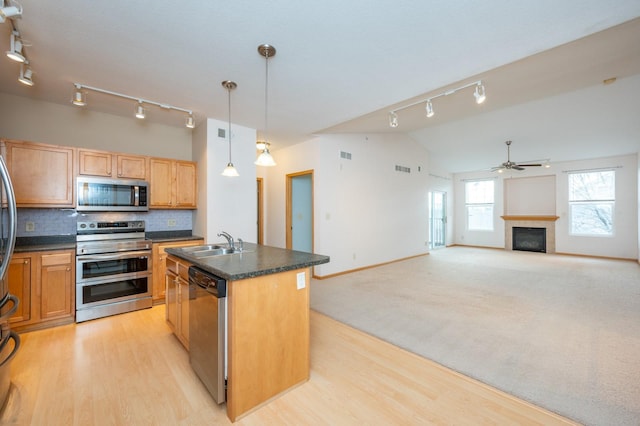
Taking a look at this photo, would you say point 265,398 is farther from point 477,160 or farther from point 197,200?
point 477,160

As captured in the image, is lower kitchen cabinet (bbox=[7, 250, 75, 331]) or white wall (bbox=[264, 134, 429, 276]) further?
white wall (bbox=[264, 134, 429, 276])

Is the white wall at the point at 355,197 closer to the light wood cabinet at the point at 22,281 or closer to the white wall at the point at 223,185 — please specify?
the white wall at the point at 223,185

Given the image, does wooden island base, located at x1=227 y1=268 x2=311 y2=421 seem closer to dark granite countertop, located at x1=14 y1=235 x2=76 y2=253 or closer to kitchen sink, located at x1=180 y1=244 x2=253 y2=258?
kitchen sink, located at x1=180 y1=244 x2=253 y2=258

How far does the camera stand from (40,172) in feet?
10.2

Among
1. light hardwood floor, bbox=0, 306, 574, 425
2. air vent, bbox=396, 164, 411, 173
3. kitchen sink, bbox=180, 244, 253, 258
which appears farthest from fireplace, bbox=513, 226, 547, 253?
kitchen sink, bbox=180, 244, 253, 258

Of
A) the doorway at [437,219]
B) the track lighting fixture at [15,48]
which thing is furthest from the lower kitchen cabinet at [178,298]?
the doorway at [437,219]

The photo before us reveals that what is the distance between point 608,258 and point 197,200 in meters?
10.4

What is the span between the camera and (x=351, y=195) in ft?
18.2

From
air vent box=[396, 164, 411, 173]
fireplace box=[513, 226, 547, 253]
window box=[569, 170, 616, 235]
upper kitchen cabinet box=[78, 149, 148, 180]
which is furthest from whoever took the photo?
fireplace box=[513, 226, 547, 253]

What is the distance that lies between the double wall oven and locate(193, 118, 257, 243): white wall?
92 centimetres

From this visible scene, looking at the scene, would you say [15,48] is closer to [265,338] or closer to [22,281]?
[22,281]

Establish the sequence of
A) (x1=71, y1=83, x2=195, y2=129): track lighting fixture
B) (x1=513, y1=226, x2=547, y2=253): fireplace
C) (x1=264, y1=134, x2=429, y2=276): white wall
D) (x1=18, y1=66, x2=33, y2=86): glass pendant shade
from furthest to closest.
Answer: (x1=513, y1=226, x2=547, y2=253): fireplace < (x1=264, y1=134, x2=429, y2=276): white wall < (x1=71, y1=83, x2=195, y2=129): track lighting fixture < (x1=18, y1=66, x2=33, y2=86): glass pendant shade

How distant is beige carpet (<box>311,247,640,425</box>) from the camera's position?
6.47ft

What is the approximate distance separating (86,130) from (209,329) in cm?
373
